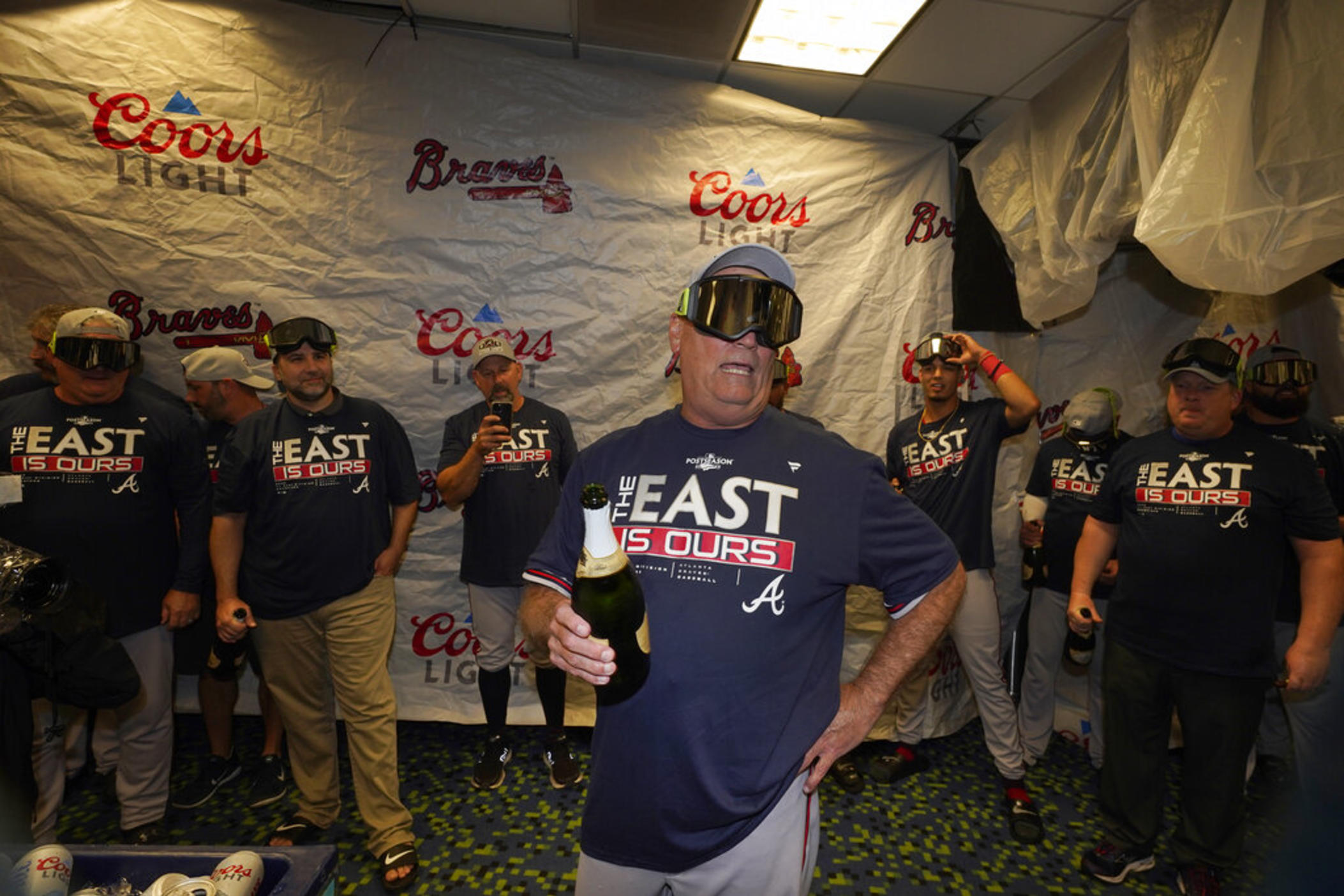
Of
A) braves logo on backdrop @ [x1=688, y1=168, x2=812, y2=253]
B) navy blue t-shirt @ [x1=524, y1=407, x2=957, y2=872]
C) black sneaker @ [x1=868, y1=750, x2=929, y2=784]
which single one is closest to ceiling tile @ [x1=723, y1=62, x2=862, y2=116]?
braves logo on backdrop @ [x1=688, y1=168, x2=812, y2=253]

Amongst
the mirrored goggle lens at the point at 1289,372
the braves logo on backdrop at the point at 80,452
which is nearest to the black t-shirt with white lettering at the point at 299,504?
the braves logo on backdrop at the point at 80,452

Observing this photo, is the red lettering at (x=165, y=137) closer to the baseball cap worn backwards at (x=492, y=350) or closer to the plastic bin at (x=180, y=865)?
the baseball cap worn backwards at (x=492, y=350)

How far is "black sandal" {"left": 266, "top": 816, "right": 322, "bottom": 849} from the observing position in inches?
94.7

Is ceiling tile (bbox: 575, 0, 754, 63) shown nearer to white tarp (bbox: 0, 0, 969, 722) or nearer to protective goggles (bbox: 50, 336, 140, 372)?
white tarp (bbox: 0, 0, 969, 722)

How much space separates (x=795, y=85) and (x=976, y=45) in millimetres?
890

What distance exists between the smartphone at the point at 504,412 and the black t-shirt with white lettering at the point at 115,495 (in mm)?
1213

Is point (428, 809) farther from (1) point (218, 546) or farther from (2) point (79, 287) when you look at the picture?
(2) point (79, 287)

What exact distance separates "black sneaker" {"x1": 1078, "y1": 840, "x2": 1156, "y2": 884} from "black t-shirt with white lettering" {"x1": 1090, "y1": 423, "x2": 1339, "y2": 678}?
84cm

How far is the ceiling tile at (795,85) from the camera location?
3.23 m

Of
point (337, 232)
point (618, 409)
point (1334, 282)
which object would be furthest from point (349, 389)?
point (1334, 282)

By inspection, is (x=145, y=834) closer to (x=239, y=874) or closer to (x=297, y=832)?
(x=297, y=832)

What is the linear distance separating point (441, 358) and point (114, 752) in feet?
7.52

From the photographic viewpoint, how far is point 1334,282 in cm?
301

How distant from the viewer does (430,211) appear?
3.21m
